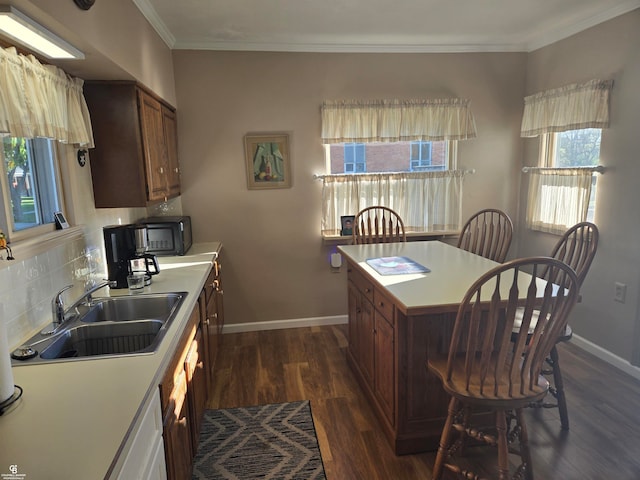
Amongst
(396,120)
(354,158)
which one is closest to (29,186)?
(354,158)

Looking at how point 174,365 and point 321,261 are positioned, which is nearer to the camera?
point 174,365

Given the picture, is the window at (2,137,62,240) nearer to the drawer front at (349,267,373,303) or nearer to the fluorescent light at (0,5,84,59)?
the fluorescent light at (0,5,84,59)

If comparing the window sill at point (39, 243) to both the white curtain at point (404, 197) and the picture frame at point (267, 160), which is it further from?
the white curtain at point (404, 197)

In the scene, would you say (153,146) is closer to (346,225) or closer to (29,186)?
(29,186)

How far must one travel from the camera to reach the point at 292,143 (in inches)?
149

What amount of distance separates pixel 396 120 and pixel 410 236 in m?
1.06

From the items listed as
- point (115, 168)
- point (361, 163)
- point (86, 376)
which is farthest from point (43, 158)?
point (361, 163)

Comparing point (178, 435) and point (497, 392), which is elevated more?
point (497, 392)

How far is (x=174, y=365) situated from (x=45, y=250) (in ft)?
2.61

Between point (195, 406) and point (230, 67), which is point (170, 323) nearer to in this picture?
point (195, 406)

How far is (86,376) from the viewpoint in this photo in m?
1.42

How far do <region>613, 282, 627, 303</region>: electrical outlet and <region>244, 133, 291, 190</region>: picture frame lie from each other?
105 inches

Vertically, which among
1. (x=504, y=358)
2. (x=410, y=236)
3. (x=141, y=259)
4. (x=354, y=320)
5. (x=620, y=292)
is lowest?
(x=354, y=320)

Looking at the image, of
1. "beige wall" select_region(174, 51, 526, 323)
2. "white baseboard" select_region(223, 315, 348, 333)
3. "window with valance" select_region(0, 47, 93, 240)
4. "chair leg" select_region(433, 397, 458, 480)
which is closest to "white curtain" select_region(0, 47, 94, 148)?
"window with valance" select_region(0, 47, 93, 240)
